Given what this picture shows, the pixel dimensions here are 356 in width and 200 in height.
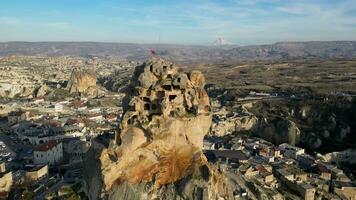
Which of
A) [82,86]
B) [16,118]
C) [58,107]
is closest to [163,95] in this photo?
[16,118]

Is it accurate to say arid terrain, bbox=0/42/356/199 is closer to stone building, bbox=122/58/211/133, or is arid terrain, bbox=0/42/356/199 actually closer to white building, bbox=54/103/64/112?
stone building, bbox=122/58/211/133

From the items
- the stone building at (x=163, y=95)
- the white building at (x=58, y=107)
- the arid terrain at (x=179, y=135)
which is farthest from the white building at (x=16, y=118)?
the stone building at (x=163, y=95)

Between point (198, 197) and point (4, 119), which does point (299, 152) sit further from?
point (4, 119)

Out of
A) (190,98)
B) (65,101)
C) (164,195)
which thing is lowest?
(65,101)

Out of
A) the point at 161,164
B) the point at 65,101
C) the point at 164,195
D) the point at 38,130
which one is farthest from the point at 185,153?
the point at 65,101

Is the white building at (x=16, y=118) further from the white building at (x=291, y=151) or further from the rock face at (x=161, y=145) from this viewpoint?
the rock face at (x=161, y=145)

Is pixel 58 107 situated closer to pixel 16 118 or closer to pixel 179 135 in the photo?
pixel 16 118
